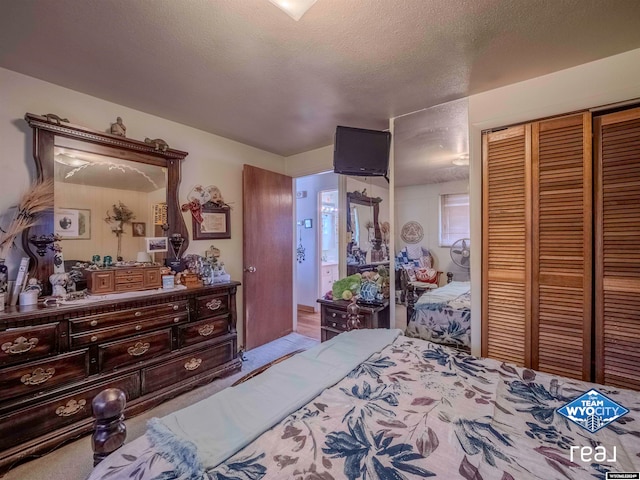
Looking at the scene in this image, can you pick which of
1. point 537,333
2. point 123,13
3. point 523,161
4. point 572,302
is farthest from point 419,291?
point 123,13

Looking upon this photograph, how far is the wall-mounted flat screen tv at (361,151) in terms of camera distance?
8.63ft

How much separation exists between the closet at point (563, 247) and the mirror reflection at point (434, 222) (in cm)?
22

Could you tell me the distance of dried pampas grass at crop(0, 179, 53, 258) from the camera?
185 cm

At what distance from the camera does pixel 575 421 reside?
0.96m

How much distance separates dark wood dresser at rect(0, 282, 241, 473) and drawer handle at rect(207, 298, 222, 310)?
0.03ft

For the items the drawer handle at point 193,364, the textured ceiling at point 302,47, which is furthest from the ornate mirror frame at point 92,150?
the drawer handle at point 193,364

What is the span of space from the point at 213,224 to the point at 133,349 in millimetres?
1444

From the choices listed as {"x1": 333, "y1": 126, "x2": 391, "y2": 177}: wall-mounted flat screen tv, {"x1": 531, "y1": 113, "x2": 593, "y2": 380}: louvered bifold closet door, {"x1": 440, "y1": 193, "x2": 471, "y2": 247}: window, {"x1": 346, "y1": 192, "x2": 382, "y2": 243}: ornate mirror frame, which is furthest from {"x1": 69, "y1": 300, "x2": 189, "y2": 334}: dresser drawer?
{"x1": 531, "y1": 113, "x2": 593, "y2": 380}: louvered bifold closet door

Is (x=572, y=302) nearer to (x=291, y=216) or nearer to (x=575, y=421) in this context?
(x=575, y=421)

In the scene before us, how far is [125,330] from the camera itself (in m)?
2.06

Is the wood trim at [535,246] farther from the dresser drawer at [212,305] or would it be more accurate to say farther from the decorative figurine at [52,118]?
the decorative figurine at [52,118]

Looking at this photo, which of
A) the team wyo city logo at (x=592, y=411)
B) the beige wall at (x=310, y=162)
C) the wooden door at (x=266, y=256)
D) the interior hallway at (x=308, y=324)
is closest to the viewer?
the team wyo city logo at (x=592, y=411)

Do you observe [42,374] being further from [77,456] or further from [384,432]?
[384,432]

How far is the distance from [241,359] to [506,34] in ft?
11.0
